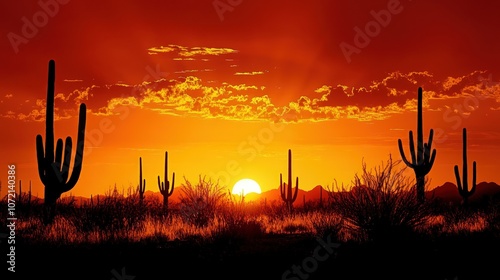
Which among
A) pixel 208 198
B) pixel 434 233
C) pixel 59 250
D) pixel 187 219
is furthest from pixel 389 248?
pixel 208 198

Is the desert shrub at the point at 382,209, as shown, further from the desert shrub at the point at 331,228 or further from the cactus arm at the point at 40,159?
the cactus arm at the point at 40,159

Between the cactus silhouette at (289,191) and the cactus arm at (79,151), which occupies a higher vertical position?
the cactus arm at (79,151)

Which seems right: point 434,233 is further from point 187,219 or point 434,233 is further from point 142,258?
point 187,219

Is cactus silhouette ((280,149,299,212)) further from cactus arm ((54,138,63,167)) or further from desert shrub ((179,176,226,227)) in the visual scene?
cactus arm ((54,138,63,167))

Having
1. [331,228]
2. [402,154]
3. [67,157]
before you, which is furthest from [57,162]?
[402,154]

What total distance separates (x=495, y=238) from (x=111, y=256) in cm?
1036

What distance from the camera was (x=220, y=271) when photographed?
47.9 feet

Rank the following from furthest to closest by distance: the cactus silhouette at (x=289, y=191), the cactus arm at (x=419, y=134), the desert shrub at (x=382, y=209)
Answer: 1. the cactus silhouette at (x=289, y=191)
2. the cactus arm at (x=419, y=134)
3. the desert shrub at (x=382, y=209)

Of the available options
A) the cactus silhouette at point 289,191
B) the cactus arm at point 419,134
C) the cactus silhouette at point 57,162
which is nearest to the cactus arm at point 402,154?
the cactus arm at point 419,134

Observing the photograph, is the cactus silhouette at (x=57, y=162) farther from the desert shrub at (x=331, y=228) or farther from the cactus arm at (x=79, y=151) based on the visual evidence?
the desert shrub at (x=331, y=228)

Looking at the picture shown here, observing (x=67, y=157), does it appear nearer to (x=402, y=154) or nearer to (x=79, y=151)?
(x=79, y=151)

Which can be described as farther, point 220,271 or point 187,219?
point 187,219

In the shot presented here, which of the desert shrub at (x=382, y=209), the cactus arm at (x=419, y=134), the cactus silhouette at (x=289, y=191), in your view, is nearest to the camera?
the desert shrub at (x=382, y=209)

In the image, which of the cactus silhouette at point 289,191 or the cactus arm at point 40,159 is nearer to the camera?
the cactus arm at point 40,159
